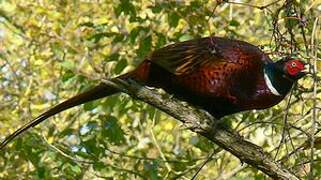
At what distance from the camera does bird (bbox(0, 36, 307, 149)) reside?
2977mm

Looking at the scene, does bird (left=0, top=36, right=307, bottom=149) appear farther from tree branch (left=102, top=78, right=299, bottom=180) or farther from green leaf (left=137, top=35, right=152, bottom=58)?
green leaf (left=137, top=35, right=152, bottom=58)

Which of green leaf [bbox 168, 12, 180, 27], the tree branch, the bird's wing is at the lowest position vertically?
green leaf [bbox 168, 12, 180, 27]

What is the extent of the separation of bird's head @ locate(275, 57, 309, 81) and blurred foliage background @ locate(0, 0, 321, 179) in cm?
27

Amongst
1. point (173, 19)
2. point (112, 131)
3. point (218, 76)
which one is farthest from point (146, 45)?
point (218, 76)

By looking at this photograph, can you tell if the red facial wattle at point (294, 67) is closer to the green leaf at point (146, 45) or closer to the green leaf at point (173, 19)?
the green leaf at point (146, 45)

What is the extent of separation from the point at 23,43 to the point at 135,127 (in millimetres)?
1141

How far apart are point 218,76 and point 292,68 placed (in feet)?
1.01

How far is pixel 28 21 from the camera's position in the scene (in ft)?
18.6

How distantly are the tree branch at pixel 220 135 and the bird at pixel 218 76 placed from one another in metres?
0.26

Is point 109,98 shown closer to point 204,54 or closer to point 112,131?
point 112,131

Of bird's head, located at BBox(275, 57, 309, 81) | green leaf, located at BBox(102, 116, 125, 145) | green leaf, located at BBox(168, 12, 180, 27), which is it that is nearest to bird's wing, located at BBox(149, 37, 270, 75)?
bird's head, located at BBox(275, 57, 309, 81)

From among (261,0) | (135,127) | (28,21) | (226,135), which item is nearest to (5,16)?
(28,21)

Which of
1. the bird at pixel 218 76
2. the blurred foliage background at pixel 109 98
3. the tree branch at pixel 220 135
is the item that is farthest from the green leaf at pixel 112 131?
the tree branch at pixel 220 135

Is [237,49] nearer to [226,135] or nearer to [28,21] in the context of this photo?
[226,135]
